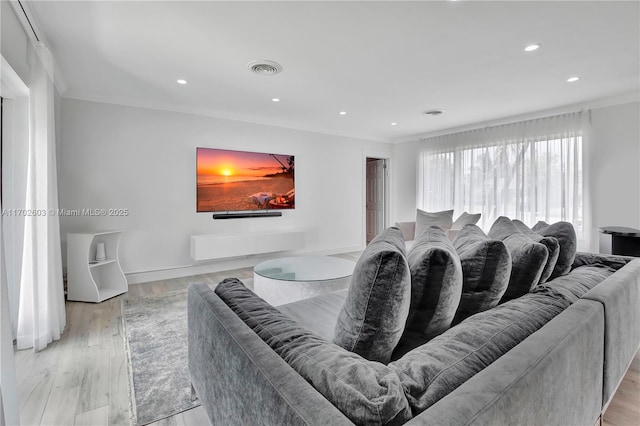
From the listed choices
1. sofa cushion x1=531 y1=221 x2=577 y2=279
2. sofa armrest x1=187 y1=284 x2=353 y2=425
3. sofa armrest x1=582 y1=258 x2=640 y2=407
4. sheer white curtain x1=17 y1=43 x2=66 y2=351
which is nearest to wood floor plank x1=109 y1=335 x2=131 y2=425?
sofa armrest x1=187 y1=284 x2=353 y2=425

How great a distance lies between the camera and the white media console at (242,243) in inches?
164

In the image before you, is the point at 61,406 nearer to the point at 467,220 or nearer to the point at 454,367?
the point at 454,367

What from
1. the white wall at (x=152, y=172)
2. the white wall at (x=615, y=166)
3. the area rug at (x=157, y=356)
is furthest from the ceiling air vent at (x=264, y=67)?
the white wall at (x=615, y=166)

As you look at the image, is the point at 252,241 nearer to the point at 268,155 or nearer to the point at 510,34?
the point at 268,155

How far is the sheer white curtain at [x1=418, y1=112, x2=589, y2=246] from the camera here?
4.27m

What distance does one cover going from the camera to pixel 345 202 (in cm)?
601

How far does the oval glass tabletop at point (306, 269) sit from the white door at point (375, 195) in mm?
3730

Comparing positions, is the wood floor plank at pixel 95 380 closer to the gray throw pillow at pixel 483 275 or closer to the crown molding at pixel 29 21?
the gray throw pillow at pixel 483 275

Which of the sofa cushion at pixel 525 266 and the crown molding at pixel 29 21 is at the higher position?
the crown molding at pixel 29 21

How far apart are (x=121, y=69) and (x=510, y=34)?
3.39m

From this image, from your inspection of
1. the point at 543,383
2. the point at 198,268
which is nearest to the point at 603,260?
the point at 543,383

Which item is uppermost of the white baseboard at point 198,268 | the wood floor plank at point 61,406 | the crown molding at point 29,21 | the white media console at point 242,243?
the crown molding at point 29,21

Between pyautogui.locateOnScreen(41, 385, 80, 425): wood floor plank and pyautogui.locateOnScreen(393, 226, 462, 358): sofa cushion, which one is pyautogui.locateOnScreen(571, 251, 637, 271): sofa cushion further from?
pyautogui.locateOnScreen(41, 385, 80, 425): wood floor plank

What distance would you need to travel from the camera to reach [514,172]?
4.82 meters
